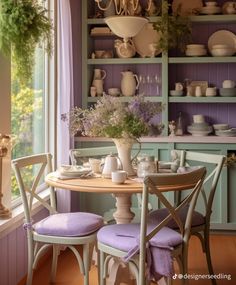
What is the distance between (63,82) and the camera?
4.23 metres

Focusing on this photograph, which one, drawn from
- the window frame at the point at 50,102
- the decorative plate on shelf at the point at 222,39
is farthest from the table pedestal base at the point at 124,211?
the decorative plate on shelf at the point at 222,39

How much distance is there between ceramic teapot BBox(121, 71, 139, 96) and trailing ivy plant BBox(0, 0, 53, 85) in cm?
196

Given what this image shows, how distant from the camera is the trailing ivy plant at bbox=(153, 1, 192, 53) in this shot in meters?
4.65

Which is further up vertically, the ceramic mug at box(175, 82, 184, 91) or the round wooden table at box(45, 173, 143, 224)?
the ceramic mug at box(175, 82, 184, 91)

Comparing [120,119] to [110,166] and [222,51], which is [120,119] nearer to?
[110,166]

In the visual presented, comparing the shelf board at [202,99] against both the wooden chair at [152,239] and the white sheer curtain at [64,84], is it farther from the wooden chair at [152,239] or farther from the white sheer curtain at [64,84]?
the wooden chair at [152,239]

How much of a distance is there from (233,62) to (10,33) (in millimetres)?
2709

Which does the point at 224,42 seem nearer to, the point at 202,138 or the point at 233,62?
the point at 233,62

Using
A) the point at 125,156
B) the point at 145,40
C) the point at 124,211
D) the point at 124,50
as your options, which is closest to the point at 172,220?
the point at 124,211

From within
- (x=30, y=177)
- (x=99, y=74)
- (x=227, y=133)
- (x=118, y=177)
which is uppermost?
(x=99, y=74)

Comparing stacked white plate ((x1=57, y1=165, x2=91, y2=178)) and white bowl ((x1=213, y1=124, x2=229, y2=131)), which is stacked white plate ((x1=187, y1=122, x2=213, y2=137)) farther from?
stacked white plate ((x1=57, y1=165, x2=91, y2=178))

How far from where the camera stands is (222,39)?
4.98m

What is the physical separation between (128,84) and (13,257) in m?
2.40

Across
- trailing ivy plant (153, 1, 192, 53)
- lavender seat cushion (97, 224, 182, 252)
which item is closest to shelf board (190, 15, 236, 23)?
trailing ivy plant (153, 1, 192, 53)
